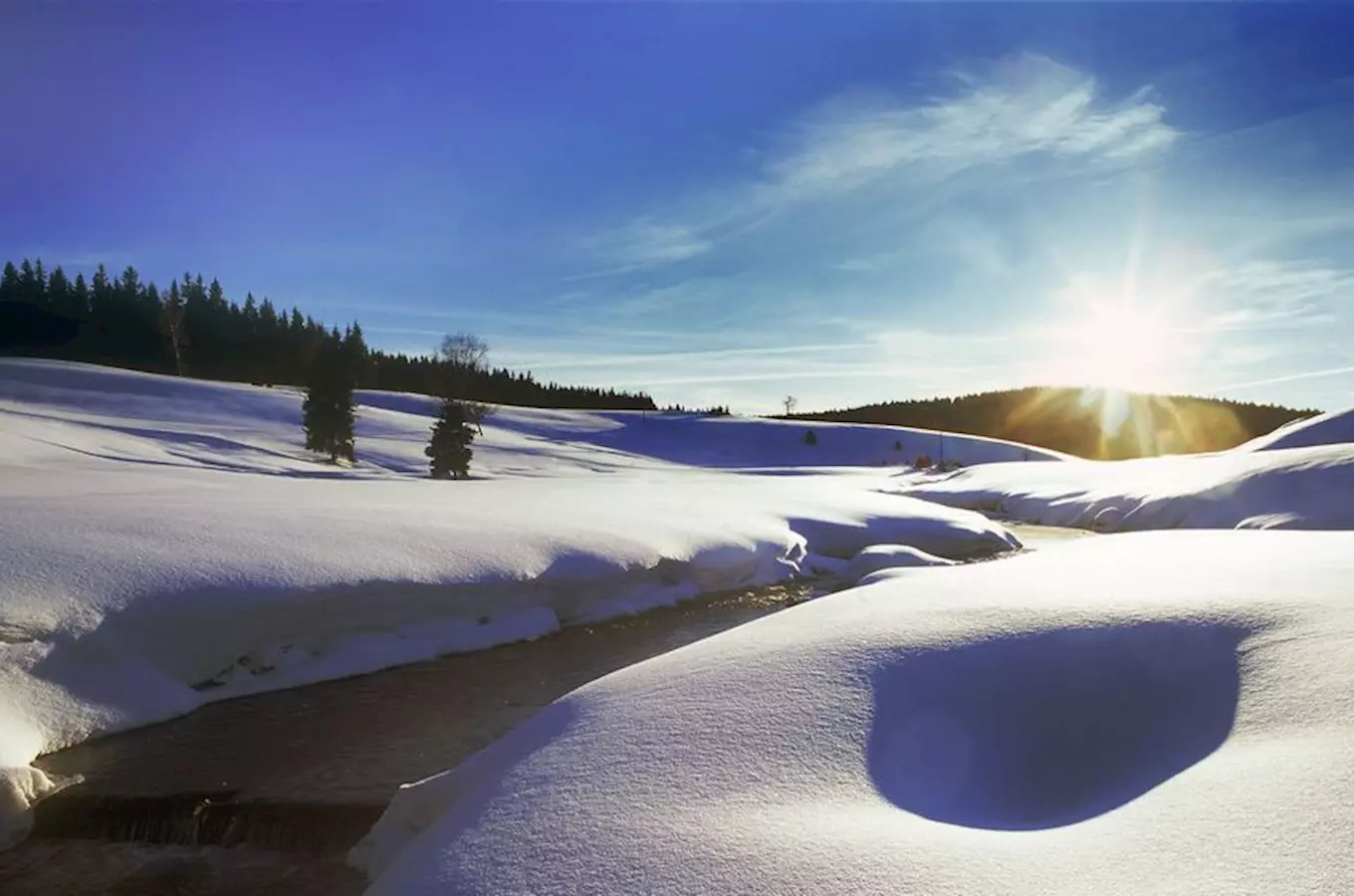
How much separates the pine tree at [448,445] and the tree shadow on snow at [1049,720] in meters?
35.5

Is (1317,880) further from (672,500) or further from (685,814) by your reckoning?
(672,500)

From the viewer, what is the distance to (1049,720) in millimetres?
4594

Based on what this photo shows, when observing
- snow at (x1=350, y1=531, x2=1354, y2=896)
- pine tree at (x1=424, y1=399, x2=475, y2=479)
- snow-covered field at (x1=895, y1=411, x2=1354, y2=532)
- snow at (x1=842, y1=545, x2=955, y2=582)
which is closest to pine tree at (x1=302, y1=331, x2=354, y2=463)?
pine tree at (x1=424, y1=399, x2=475, y2=479)

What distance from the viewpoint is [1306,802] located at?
2924 mm

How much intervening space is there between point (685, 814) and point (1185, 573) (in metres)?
5.64

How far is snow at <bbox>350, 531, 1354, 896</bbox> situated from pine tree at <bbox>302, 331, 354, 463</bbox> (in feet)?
143

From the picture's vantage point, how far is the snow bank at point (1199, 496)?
20156mm

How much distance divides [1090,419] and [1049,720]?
5090 inches

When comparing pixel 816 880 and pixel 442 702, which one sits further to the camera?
pixel 442 702

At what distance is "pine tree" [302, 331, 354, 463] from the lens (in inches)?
1774

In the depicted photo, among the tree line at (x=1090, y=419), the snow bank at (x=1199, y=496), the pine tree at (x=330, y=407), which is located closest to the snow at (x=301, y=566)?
the snow bank at (x=1199, y=496)

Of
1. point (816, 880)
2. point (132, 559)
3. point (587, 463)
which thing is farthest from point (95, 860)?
point (587, 463)

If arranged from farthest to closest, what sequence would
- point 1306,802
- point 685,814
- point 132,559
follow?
point 132,559 → point 685,814 → point 1306,802

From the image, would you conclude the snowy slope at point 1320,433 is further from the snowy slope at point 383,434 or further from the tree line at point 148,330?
the tree line at point 148,330
